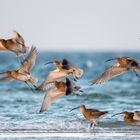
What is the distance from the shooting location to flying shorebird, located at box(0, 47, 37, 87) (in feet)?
46.4

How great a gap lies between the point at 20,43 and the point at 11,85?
1516cm

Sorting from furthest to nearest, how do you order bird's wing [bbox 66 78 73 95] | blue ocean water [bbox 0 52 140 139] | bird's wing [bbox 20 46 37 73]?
1. blue ocean water [bbox 0 52 140 139]
2. bird's wing [bbox 20 46 37 73]
3. bird's wing [bbox 66 78 73 95]

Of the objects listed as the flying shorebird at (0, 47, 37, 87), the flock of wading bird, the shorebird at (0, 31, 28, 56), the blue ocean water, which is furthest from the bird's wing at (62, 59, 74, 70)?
the blue ocean water

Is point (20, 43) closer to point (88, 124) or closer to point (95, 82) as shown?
point (95, 82)

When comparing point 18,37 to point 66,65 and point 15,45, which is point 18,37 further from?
point 66,65

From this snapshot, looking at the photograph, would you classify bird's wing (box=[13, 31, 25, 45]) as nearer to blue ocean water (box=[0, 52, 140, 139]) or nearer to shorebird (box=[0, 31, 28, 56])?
shorebird (box=[0, 31, 28, 56])

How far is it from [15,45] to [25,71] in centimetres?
48

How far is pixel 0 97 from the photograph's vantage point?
77.6 ft

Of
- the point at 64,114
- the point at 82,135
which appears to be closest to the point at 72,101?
the point at 64,114

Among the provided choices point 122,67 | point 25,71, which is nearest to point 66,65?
point 25,71

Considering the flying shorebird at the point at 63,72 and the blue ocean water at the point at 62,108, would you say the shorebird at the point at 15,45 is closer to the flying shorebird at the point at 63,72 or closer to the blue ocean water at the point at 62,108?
the flying shorebird at the point at 63,72

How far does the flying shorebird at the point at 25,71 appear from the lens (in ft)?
46.4

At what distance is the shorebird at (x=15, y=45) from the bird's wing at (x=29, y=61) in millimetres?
408

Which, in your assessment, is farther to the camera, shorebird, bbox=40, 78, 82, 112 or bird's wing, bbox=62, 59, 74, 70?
bird's wing, bbox=62, 59, 74, 70
